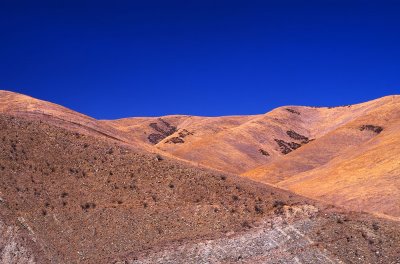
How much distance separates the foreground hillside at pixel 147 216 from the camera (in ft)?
84.8

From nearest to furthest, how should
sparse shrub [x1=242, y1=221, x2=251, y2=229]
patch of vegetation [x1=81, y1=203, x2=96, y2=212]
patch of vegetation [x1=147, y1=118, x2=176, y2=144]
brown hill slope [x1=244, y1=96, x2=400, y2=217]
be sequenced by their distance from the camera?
sparse shrub [x1=242, y1=221, x2=251, y2=229]
patch of vegetation [x1=81, y1=203, x2=96, y2=212]
brown hill slope [x1=244, y1=96, x2=400, y2=217]
patch of vegetation [x1=147, y1=118, x2=176, y2=144]

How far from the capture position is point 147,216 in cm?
2939

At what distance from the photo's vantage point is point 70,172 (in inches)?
1276

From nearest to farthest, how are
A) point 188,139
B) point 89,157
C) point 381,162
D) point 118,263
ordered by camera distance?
point 118,263 → point 89,157 → point 381,162 → point 188,139

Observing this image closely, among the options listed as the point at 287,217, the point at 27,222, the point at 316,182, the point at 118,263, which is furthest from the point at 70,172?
the point at 316,182

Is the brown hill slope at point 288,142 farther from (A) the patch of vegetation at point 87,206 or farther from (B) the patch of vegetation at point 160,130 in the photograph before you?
(A) the patch of vegetation at point 87,206

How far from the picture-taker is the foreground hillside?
25844mm

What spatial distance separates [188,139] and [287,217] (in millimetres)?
105318

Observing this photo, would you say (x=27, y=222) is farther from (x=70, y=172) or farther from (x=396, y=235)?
(x=396, y=235)

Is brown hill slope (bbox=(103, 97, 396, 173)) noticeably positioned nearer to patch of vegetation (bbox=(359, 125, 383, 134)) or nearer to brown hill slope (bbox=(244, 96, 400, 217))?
patch of vegetation (bbox=(359, 125, 383, 134))

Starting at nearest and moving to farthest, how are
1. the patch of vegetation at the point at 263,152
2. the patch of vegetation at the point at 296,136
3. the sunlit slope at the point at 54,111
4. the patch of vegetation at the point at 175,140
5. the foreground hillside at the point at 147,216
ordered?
the foreground hillside at the point at 147,216, the sunlit slope at the point at 54,111, the patch of vegetation at the point at 263,152, the patch of vegetation at the point at 175,140, the patch of vegetation at the point at 296,136

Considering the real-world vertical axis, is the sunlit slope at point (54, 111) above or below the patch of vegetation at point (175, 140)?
below

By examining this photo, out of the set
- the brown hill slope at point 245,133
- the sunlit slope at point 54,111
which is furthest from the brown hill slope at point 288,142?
the brown hill slope at point 245,133

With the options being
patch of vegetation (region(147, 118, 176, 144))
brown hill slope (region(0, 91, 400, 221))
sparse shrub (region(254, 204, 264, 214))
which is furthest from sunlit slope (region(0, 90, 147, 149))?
patch of vegetation (region(147, 118, 176, 144))
